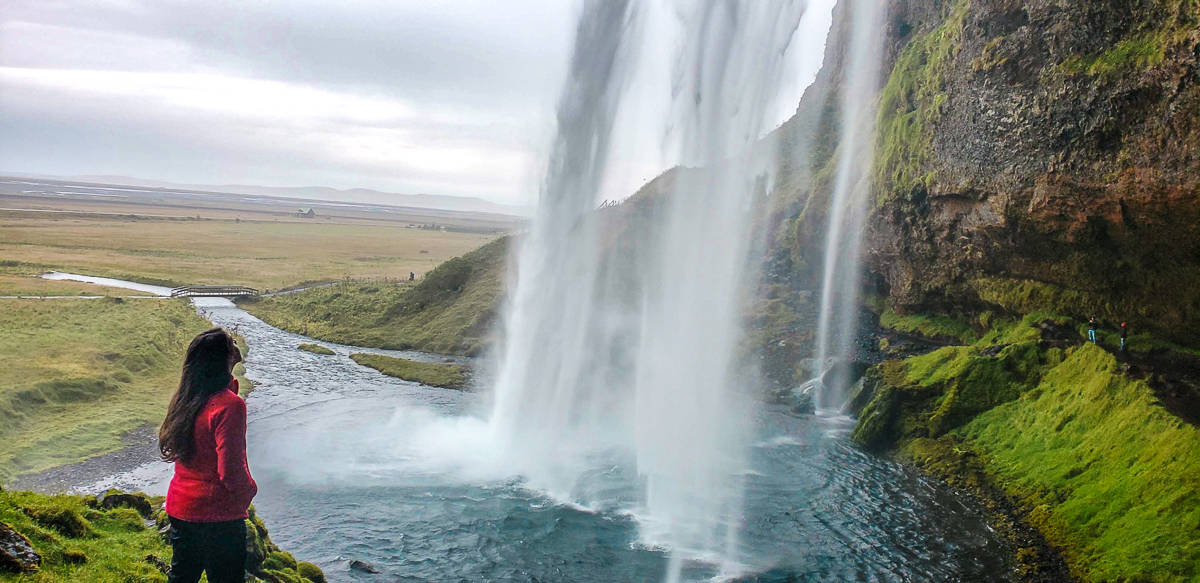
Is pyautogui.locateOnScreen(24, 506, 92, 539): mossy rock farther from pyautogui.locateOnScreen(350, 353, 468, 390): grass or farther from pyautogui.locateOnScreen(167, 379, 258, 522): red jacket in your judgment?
pyautogui.locateOnScreen(350, 353, 468, 390): grass

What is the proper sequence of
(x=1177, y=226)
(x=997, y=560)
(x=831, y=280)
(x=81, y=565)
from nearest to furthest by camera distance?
(x=81, y=565) < (x=997, y=560) < (x=1177, y=226) < (x=831, y=280)

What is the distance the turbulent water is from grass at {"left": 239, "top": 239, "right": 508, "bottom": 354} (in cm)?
2125

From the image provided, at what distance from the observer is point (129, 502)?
15.3 meters

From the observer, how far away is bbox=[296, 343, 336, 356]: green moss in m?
49.2

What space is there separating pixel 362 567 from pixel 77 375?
22198mm

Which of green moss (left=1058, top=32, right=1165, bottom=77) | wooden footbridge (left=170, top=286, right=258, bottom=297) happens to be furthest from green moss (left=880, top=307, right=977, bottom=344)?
wooden footbridge (left=170, top=286, right=258, bottom=297)

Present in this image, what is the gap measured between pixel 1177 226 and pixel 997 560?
12.5 metres

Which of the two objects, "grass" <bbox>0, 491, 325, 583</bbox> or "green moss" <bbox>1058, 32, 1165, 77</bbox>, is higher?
"green moss" <bbox>1058, 32, 1165, 77</bbox>

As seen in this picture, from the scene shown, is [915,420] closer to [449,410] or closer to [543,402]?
[543,402]

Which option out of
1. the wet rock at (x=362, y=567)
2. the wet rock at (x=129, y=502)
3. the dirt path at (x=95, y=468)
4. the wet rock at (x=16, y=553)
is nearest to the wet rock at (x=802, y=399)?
the wet rock at (x=362, y=567)

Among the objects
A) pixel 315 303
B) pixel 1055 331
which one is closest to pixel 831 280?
pixel 1055 331

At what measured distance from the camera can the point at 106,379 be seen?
33.6 metres

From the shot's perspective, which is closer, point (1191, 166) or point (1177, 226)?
point (1191, 166)

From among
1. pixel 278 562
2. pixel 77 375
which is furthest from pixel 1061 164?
pixel 77 375
